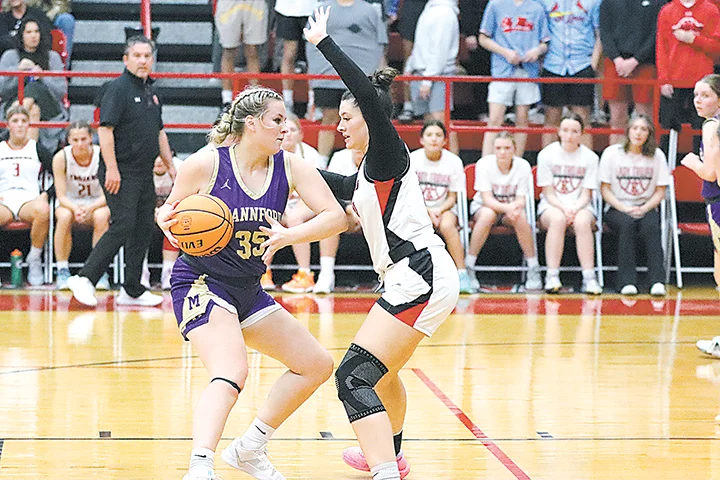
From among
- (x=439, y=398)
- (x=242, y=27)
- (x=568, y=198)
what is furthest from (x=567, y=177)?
(x=439, y=398)

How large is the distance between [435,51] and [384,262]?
7130 millimetres

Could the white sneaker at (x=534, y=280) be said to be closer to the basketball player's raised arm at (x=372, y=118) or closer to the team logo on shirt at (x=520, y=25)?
the team logo on shirt at (x=520, y=25)

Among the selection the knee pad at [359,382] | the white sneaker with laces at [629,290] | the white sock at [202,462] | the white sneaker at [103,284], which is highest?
the knee pad at [359,382]

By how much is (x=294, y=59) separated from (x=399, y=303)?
7.88 metres

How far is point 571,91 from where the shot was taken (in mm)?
11469

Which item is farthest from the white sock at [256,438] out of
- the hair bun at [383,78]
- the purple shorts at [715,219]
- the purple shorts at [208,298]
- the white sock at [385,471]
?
the purple shorts at [715,219]

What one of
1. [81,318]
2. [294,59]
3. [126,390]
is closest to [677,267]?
[294,59]

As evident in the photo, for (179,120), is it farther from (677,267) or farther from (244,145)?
(244,145)

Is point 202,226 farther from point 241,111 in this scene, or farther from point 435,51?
point 435,51

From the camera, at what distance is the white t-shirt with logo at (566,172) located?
418 inches

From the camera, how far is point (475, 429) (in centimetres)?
543

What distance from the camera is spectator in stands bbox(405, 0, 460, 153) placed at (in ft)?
36.7

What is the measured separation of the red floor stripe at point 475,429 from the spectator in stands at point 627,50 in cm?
542

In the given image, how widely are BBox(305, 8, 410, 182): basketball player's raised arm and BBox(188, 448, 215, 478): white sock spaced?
1213mm
